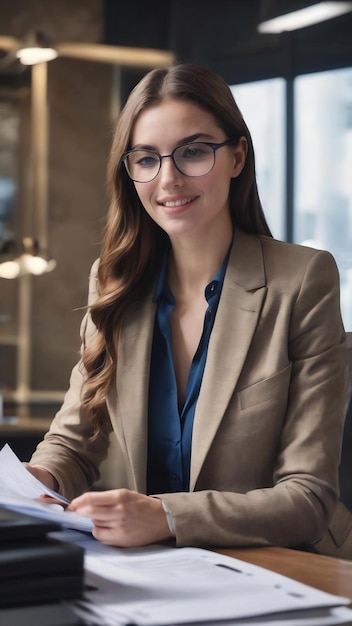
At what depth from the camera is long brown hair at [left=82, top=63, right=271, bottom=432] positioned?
73.5 inches

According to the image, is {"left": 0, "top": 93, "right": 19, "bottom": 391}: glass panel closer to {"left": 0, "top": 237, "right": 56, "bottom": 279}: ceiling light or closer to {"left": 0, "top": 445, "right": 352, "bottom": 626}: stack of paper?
{"left": 0, "top": 237, "right": 56, "bottom": 279}: ceiling light

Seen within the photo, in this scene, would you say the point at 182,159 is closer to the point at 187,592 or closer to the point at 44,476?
the point at 44,476

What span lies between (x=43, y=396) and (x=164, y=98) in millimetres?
3564

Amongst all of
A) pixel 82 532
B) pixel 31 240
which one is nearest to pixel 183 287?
pixel 82 532

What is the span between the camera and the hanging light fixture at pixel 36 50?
16.5 feet

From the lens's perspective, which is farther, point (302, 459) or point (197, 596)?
point (302, 459)

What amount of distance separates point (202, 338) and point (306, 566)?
69 centimetres

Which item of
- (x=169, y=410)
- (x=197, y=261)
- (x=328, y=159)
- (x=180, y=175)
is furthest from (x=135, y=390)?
(x=328, y=159)

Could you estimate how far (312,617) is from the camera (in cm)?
103

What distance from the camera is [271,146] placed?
488 cm

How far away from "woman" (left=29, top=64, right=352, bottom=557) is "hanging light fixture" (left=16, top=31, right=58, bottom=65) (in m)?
3.25

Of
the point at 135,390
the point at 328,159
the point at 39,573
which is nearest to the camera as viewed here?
the point at 39,573

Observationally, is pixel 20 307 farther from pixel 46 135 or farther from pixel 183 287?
pixel 183 287

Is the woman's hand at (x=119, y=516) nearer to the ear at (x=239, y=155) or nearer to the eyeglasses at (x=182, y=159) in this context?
the eyeglasses at (x=182, y=159)
